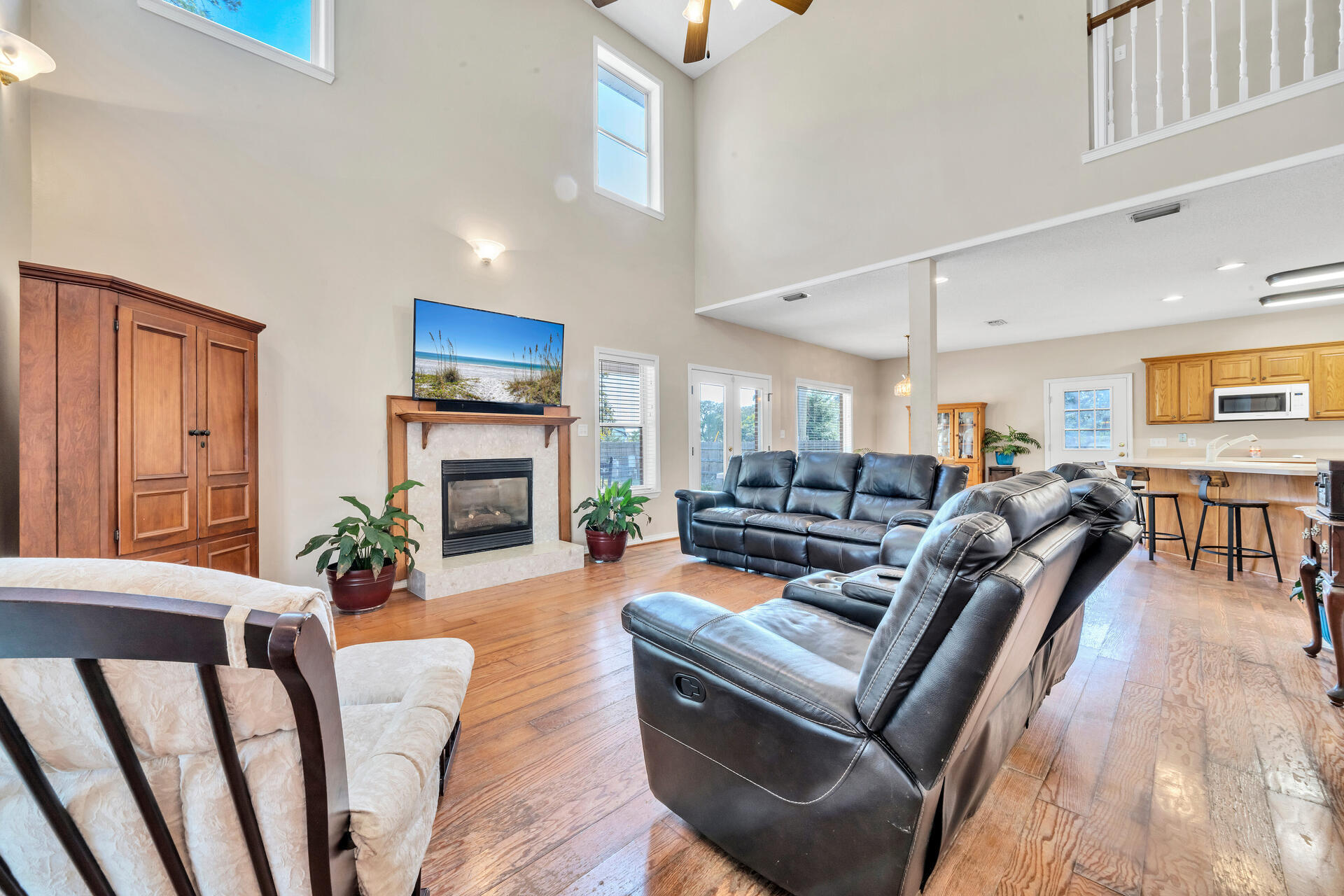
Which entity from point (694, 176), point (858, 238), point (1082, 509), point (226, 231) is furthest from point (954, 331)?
point (226, 231)

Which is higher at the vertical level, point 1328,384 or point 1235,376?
point 1235,376

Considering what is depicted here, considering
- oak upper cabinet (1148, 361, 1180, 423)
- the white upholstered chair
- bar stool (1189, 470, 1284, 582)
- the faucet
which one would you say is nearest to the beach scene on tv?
the white upholstered chair

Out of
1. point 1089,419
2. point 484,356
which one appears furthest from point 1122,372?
point 484,356

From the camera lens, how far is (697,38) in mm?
2932

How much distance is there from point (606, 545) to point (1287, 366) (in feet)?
25.9

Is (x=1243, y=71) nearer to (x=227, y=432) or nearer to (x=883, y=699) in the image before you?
(x=883, y=699)

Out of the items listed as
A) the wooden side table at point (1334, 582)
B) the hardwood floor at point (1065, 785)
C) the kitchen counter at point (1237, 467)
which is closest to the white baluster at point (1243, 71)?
the wooden side table at point (1334, 582)

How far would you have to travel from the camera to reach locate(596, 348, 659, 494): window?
539cm

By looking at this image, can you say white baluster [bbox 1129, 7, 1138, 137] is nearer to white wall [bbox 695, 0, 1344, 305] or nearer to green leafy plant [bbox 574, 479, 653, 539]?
white wall [bbox 695, 0, 1344, 305]

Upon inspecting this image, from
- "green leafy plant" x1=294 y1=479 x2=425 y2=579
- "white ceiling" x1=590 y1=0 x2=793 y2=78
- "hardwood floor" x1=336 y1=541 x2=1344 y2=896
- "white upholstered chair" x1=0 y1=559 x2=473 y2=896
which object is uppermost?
"white ceiling" x1=590 y1=0 x2=793 y2=78

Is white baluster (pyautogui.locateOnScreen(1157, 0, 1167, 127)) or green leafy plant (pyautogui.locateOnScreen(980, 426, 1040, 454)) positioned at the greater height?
white baluster (pyautogui.locateOnScreen(1157, 0, 1167, 127))

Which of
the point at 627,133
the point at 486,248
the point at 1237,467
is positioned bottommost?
the point at 1237,467

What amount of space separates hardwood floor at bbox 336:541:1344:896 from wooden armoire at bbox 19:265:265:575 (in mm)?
1086

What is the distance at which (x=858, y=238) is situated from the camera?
15.5 ft
